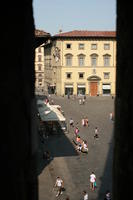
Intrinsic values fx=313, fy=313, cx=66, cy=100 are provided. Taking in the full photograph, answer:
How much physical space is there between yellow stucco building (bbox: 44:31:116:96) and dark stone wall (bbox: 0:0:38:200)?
51.0 meters

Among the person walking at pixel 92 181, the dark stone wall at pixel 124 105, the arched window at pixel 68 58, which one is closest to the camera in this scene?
the dark stone wall at pixel 124 105

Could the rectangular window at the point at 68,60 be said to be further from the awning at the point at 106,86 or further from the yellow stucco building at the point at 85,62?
the awning at the point at 106,86

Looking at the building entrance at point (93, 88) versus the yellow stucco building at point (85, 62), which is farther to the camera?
the building entrance at point (93, 88)

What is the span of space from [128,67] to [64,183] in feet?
41.3

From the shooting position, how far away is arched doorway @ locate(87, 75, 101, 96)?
179ft

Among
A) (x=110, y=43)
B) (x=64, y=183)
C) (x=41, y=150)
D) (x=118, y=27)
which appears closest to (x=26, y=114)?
(x=118, y=27)

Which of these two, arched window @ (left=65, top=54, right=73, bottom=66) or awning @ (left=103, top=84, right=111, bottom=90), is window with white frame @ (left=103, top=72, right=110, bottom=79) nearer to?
awning @ (left=103, top=84, right=111, bottom=90)

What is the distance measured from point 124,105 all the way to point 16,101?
899 mm

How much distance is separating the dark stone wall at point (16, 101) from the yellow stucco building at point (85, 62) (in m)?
51.0

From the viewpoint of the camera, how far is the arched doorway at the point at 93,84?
5444cm

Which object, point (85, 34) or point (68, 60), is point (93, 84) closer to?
point (68, 60)

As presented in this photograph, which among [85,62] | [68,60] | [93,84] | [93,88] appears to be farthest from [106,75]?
[68,60]

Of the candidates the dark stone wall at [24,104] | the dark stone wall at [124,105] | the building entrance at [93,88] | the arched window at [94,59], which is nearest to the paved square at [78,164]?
the dark stone wall at [124,105]

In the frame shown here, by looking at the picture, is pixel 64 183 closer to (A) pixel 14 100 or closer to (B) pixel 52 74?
(A) pixel 14 100
